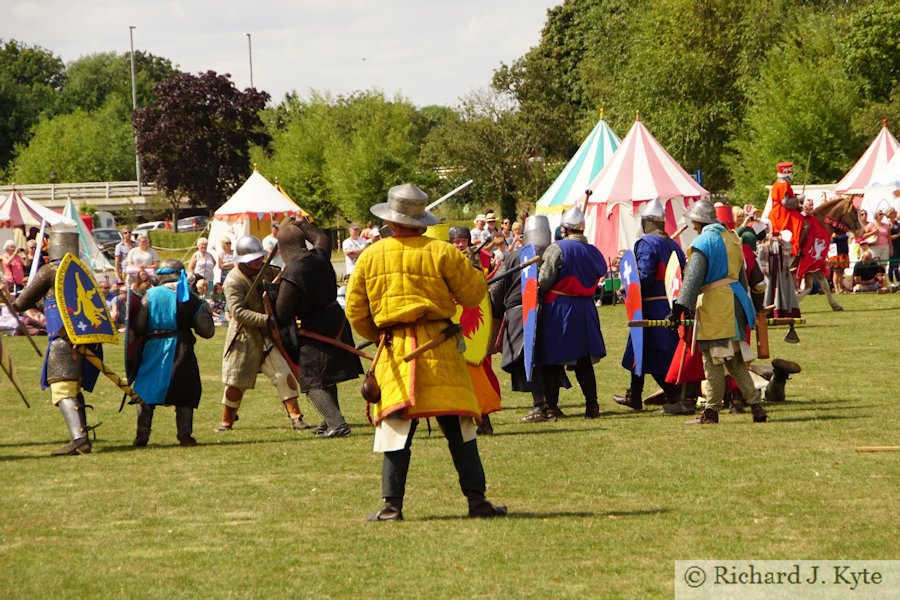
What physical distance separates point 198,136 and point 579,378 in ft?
191

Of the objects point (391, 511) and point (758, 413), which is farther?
point (758, 413)

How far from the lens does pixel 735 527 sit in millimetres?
7109

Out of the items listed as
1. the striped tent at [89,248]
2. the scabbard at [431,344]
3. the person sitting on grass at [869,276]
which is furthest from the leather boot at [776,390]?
the striped tent at [89,248]

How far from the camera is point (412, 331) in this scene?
7539 millimetres

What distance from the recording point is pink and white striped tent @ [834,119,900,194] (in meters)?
31.7

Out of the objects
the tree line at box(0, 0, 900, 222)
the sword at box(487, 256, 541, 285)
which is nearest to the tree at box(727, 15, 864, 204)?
the tree line at box(0, 0, 900, 222)

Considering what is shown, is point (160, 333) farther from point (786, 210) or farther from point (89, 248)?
point (89, 248)

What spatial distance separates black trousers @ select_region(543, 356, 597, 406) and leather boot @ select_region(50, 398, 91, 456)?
366cm

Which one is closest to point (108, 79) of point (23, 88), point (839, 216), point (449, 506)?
point (23, 88)

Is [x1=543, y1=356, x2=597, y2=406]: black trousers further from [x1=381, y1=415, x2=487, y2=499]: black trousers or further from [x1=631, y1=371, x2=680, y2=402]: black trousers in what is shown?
[x1=381, y1=415, x2=487, y2=499]: black trousers

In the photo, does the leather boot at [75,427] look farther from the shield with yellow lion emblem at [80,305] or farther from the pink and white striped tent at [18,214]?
the pink and white striped tent at [18,214]

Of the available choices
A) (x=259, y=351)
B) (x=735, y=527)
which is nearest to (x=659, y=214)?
(x=259, y=351)

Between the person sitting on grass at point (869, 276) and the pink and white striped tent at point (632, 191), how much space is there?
3.12 meters

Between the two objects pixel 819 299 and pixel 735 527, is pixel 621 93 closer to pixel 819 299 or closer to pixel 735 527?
pixel 819 299
